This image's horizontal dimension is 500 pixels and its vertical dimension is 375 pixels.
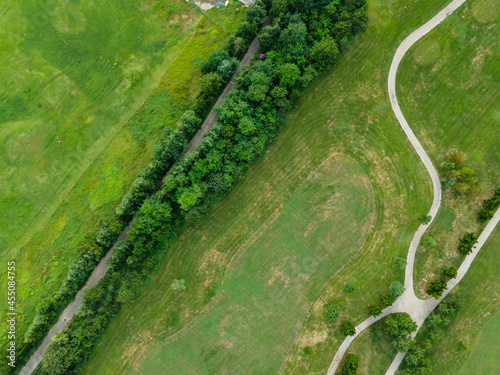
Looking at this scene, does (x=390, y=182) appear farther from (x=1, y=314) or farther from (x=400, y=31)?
(x=1, y=314)

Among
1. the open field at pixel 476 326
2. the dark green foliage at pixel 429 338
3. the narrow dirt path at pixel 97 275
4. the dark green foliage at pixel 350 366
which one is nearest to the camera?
the dark green foliage at pixel 350 366

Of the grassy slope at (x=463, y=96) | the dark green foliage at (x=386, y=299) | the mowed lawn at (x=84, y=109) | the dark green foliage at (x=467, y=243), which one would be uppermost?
the mowed lawn at (x=84, y=109)

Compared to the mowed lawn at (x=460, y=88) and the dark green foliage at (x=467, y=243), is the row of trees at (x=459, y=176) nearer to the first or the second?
the mowed lawn at (x=460, y=88)

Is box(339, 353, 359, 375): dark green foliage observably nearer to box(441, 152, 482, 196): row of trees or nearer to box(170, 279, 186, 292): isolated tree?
box(170, 279, 186, 292): isolated tree

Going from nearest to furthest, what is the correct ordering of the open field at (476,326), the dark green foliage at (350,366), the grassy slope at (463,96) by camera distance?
the dark green foliage at (350,366) < the open field at (476,326) < the grassy slope at (463,96)

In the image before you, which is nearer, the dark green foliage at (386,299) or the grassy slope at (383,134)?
the dark green foliage at (386,299)

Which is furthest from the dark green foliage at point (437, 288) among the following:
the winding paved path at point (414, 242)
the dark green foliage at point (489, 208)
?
the dark green foliage at point (489, 208)

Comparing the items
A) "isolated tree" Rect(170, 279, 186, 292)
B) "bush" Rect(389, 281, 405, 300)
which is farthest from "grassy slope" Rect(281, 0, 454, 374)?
"isolated tree" Rect(170, 279, 186, 292)
